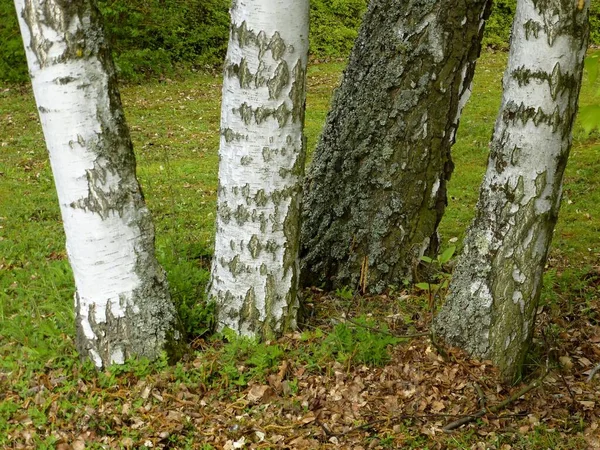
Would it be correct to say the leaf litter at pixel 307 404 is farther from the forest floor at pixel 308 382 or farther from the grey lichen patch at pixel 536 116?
the grey lichen patch at pixel 536 116

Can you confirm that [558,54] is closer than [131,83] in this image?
Yes

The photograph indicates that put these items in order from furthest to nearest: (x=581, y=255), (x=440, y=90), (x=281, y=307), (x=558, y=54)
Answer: (x=581, y=255), (x=440, y=90), (x=281, y=307), (x=558, y=54)

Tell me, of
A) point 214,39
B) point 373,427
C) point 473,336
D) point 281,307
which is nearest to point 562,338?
point 473,336

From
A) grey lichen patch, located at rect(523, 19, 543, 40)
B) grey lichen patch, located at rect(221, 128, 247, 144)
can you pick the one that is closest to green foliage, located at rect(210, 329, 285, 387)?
grey lichen patch, located at rect(221, 128, 247, 144)

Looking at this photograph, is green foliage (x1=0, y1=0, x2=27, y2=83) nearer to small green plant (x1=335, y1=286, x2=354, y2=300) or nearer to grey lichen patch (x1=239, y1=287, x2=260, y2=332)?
small green plant (x1=335, y1=286, x2=354, y2=300)

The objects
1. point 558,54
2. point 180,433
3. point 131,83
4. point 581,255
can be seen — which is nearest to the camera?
point 558,54

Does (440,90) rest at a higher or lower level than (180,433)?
higher

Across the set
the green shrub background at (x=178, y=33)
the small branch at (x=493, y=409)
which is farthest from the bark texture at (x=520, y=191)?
the green shrub background at (x=178, y=33)

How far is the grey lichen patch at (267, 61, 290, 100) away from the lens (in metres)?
3.56

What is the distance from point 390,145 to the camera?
4.56 meters

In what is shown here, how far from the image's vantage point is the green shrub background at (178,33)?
49.4 feet

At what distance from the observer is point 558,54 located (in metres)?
3.10

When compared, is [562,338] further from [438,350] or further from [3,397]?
[3,397]

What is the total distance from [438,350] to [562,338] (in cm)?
99
